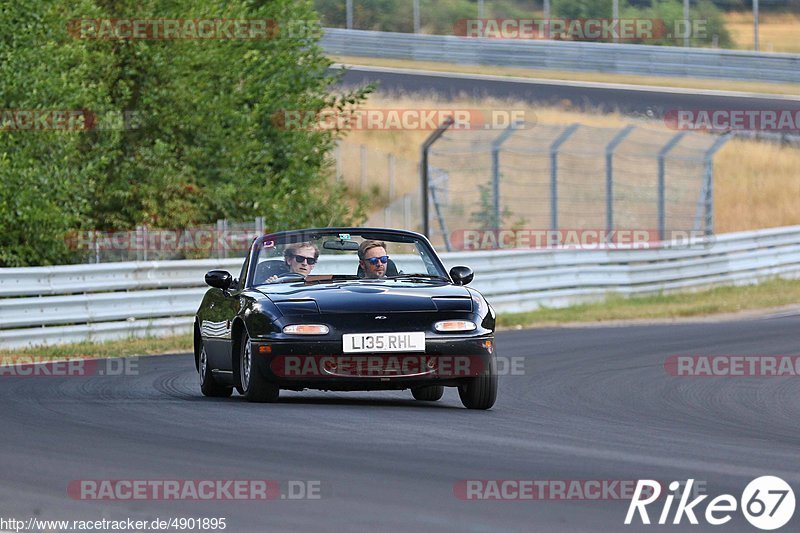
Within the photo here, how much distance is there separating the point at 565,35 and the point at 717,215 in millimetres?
12719

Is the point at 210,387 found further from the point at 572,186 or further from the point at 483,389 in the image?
the point at 572,186

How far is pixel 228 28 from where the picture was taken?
2745 centimetres

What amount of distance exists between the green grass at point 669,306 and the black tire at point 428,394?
10490mm

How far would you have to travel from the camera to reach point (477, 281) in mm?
22969

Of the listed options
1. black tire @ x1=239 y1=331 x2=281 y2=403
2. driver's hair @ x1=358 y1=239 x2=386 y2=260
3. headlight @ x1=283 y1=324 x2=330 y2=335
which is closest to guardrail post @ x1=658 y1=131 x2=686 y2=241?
driver's hair @ x1=358 y1=239 x2=386 y2=260

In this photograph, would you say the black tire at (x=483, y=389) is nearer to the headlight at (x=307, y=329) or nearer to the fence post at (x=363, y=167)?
the headlight at (x=307, y=329)

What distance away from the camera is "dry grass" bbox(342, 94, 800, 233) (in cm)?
4416

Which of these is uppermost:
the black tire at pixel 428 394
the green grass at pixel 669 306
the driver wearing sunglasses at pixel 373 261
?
the driver wearing sunglasses at pixel 373 261

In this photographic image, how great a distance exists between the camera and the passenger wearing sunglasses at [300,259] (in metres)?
11.5

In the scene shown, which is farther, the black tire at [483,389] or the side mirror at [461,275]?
the side mirror at [461,275]

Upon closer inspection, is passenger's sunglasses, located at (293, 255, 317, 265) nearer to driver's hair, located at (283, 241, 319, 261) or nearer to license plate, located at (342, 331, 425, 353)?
driver's hair, located at (283, 241, 319, 261)

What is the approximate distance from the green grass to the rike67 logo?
15231mm

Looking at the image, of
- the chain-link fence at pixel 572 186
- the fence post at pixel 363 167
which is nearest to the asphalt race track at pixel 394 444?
the chain-link fence at pixel 572 186

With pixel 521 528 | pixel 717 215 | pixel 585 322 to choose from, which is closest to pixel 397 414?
pixel 521 528
